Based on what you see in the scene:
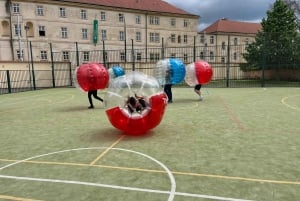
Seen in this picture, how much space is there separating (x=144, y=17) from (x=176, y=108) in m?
44.6

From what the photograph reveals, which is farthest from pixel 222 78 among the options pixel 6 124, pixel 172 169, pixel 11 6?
pixel 11 6

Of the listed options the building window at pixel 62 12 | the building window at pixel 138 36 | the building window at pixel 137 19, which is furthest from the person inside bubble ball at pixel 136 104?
the building window at pixel 137 19

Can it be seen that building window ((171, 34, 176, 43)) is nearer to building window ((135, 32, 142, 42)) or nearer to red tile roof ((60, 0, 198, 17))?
red tile roof ((60, 0, 198, 17))

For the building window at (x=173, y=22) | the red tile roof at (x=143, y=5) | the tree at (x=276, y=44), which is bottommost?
the tree at (x=276, y=44)

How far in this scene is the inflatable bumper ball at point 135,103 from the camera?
6.11m

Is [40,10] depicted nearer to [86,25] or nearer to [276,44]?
[86,25]

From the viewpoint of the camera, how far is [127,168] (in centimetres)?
438

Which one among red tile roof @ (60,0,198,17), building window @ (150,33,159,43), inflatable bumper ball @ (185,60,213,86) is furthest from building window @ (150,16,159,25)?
inflatable bumper ball @ (185,60,213,86)

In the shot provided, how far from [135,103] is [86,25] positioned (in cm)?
4476

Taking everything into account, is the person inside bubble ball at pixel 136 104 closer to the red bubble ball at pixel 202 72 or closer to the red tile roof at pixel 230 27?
the red bubble ball at pixel 202 72

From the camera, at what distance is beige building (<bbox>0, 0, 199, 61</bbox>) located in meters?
42.2

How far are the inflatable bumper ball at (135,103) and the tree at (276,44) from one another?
1666cm

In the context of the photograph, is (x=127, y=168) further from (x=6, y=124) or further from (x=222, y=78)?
(x=222, y=78)

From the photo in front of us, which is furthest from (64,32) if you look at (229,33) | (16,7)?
(229,33)
